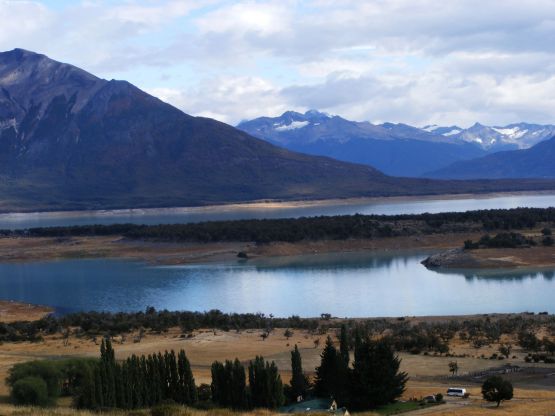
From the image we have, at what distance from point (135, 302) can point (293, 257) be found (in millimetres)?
33835

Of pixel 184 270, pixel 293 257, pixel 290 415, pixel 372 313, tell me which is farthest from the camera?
pixel 293 257

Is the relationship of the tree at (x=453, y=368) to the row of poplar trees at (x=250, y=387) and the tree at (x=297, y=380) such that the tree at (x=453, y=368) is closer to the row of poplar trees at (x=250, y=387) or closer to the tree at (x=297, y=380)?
the tree at (x=297, y=380)

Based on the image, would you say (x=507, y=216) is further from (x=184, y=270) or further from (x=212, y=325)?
(x=212, y=325)

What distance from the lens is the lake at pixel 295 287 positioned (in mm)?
62625

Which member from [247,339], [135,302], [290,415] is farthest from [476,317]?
[290,415]

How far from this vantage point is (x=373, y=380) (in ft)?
110

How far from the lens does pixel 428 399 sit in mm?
33312

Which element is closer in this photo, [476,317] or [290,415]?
[290,415]

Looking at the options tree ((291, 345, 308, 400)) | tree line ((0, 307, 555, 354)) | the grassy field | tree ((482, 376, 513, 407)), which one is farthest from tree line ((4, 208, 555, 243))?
tree ((482, 376, 513, 407))

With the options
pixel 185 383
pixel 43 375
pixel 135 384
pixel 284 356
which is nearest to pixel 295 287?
pixel 284 356

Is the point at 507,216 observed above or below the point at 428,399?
above

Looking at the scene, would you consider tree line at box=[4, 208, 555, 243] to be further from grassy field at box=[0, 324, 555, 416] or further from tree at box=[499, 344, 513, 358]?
tree at box=[499, 344, 513, 358]

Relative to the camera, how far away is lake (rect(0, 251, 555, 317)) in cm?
6262

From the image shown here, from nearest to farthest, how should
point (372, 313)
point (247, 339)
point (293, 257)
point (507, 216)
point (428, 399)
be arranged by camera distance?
point (428, 399) < point (247, 339) < point (372, 313) < point (293, 257) < point (507, 216)
